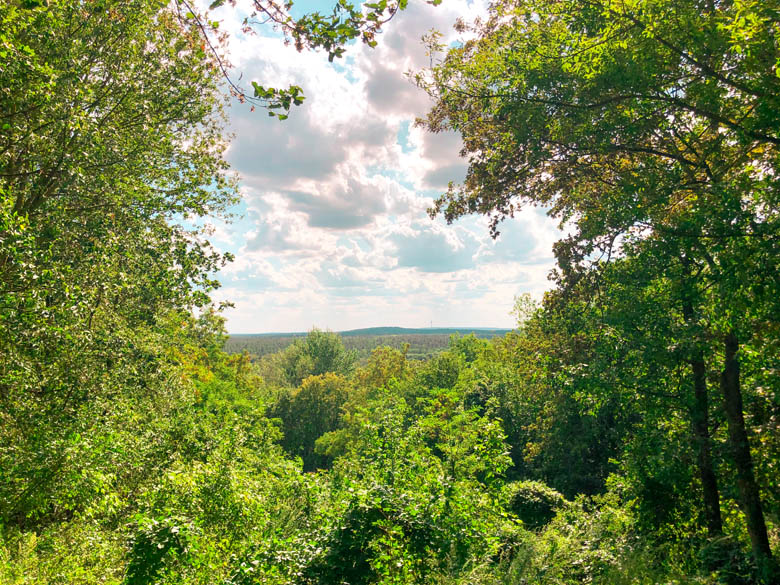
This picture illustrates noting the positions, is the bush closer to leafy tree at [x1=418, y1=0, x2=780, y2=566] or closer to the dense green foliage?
the dense green foliage

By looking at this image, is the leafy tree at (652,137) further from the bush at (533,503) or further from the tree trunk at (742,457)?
the bush at (533,503)

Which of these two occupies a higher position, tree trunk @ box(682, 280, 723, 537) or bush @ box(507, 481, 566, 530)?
tree trunk @ box(682, 280, 723, 537)

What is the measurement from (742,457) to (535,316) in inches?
189

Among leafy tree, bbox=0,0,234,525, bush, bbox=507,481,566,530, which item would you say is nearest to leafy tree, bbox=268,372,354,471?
bush, bbox=507,481,566,530

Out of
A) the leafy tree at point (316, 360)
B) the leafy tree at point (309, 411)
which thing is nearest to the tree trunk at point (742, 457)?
the leafy tree at point (309, 411)

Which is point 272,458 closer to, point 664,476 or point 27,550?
point 27,550

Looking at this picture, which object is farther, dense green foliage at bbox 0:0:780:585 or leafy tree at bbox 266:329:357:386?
leafy tree at bbox 266:329:357:386

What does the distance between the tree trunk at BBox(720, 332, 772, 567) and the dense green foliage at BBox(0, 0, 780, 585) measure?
0.13ft

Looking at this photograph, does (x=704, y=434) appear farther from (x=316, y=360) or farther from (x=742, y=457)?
(x=316, y=360)

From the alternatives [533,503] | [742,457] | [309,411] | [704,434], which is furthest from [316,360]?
[742,457]

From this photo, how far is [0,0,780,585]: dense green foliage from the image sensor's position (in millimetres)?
6242

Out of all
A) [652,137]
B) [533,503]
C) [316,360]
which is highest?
[652,137]

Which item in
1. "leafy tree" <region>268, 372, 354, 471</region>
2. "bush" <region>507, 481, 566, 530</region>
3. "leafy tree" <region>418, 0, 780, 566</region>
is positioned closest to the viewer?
"leafy tree" <region>418, 0, 780, 566</region>

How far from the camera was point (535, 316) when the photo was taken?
10586 millimetres
